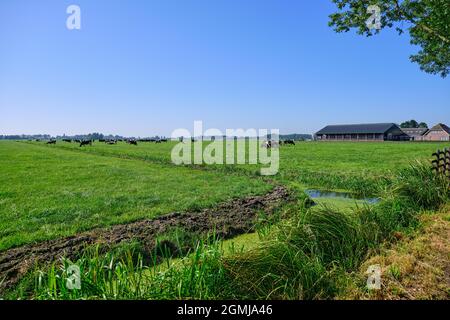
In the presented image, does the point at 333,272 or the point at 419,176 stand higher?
the point at 419,176

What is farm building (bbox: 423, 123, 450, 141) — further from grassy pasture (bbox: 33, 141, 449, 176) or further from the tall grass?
the tall grass

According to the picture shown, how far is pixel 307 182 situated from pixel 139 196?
9.64 meters

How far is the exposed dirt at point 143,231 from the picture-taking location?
22.8ft

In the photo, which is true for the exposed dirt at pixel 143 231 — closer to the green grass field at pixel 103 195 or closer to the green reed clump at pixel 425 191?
the green grass field at pixel 103 195

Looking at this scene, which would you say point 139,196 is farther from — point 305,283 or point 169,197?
point 305,283

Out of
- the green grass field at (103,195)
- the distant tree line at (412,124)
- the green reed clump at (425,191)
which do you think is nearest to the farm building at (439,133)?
the distant tree line at (412,124)

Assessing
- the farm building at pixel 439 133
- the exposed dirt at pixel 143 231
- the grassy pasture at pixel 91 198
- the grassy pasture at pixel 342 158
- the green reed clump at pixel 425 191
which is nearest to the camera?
the exposed dirt at pixel 143 231

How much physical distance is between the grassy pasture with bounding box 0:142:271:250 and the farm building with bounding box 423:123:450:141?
347 feet

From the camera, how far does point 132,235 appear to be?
28.3ft

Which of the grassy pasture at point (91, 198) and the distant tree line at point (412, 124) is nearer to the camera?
the grassy pasture at point (91, 198)

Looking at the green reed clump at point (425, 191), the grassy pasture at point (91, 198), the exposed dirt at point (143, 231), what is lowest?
the exposed dirt at point (143, 231)

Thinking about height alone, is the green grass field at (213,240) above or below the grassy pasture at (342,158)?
below

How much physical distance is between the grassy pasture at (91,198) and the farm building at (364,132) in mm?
88479

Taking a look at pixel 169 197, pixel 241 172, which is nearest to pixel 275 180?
pixel 241 172
